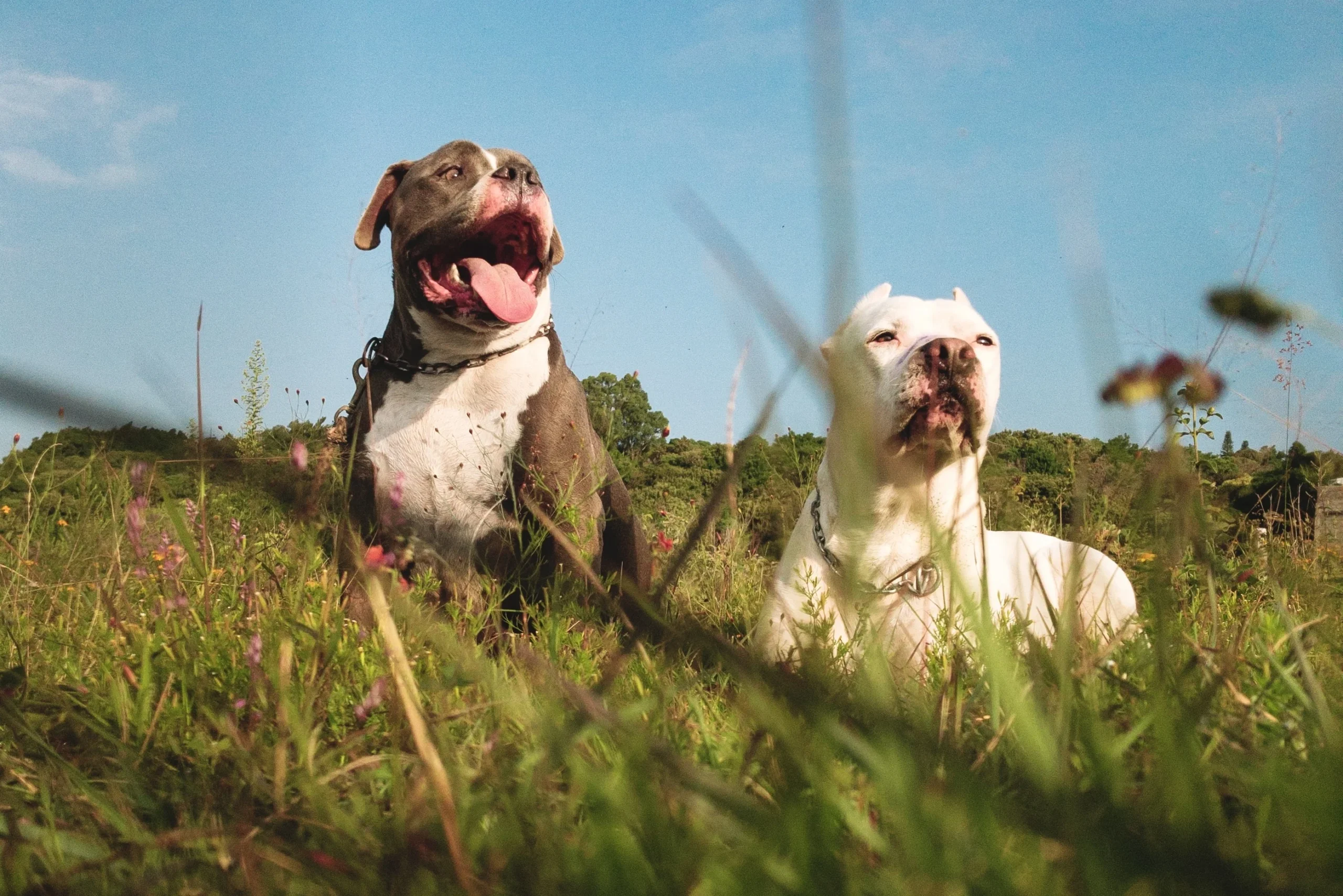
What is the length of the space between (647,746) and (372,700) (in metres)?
1.17

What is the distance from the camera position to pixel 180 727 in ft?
6.86

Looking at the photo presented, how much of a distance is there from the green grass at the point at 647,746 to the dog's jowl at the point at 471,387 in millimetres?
1173

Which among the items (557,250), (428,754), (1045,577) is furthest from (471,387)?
(428,754)

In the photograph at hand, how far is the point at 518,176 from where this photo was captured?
14.8 ft

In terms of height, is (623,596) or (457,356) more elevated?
(457,356)

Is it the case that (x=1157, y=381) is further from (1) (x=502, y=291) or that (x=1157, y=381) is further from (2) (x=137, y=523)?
(1) (x=502, y=291)

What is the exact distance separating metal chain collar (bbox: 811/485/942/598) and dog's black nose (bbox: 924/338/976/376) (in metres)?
0.61

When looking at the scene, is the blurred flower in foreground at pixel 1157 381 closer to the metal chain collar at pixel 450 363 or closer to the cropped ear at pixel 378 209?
the metal chain collar at pixel 450 363

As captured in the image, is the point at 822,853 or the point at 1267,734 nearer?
the point at 822,853

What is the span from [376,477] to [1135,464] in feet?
12.2

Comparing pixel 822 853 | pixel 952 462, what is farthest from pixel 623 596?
pixel 822 853

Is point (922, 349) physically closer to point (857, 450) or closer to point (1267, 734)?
point (1267, 734)

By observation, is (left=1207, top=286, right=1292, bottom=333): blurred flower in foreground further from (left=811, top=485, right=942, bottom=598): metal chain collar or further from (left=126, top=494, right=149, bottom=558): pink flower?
(left=126, top=494, right=149, bottom=558): pink flower

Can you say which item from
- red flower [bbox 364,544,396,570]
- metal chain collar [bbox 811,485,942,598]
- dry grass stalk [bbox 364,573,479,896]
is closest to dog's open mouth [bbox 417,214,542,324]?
metal chain collar [bbox 811,485,942,598]
